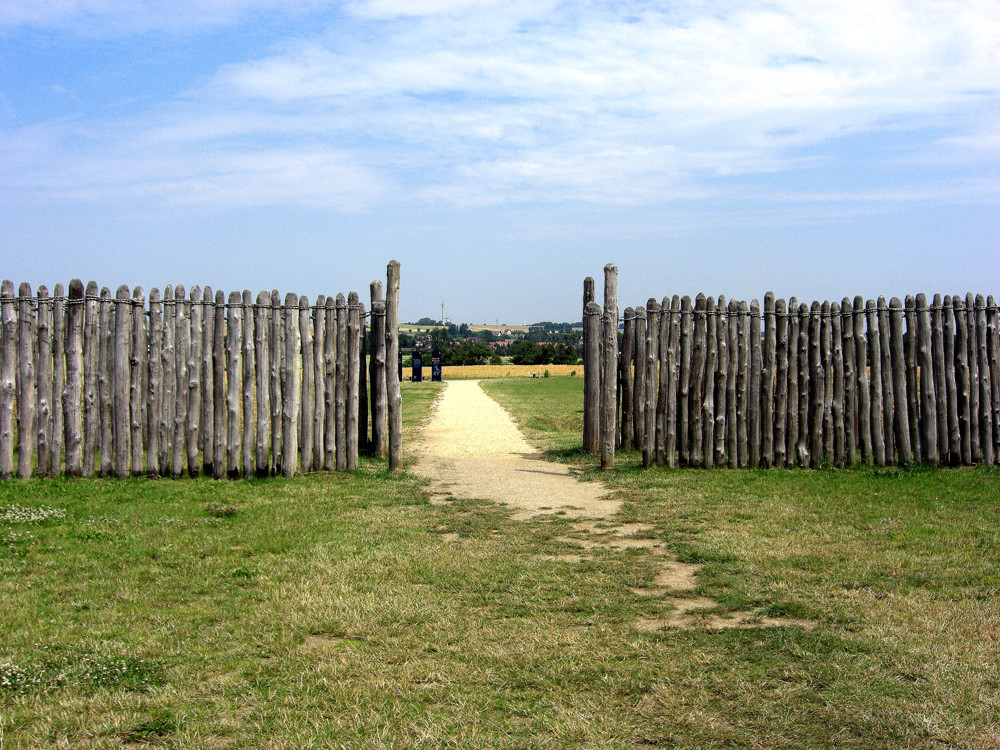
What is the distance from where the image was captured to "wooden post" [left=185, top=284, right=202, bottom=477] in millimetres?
9828

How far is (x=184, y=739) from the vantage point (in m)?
3.51

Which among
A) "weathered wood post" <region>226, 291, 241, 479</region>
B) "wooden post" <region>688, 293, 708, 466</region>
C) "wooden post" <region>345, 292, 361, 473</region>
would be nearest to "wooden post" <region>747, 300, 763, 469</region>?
"wooden post" <region>688, 293, 708, 466</region>

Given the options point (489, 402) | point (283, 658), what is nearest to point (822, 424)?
point (283, 658)

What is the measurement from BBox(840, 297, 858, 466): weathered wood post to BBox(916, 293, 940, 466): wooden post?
0.88m

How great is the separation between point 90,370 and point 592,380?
269 inches

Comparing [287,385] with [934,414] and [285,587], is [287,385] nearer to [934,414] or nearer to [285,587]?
[285,587]

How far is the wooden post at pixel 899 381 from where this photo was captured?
36.3 ft

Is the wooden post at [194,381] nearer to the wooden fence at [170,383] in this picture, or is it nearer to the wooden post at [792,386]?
the wooden fence at [170,383]

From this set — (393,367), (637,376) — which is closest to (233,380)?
(393,367)

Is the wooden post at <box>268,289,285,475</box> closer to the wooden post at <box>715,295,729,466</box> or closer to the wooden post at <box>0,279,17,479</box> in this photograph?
the wooden post at <box>0,279,17,479</box>

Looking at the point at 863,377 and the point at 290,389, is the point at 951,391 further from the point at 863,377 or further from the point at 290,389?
the point at 290,389

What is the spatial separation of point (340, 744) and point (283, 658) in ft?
3.43

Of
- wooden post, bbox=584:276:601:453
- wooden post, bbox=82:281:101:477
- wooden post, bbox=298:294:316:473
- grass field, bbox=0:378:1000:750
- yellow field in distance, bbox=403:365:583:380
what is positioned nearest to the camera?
grass field, bbox=0:378:1000:750

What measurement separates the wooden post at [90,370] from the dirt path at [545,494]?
3.98 metres
